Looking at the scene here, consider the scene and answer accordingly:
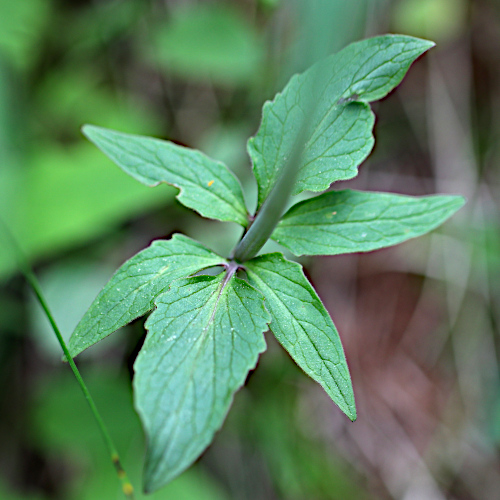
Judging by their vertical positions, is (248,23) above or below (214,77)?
above

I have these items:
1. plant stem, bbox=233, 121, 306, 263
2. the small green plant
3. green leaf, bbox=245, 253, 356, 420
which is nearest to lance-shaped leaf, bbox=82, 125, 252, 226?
the small green plant

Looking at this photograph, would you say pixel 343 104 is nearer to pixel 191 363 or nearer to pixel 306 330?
pixel 306 330

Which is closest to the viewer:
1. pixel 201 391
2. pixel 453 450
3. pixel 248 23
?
pixel 201 391

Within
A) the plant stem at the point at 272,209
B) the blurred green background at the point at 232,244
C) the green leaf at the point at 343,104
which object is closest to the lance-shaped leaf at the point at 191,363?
the plant stem at the point at 272,209

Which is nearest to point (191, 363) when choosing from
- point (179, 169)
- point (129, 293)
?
point (129, 293)

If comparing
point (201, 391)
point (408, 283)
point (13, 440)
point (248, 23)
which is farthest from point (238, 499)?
point (248, 23)

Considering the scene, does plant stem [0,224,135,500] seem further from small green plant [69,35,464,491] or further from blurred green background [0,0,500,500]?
blurred green background [0,0,500,500]

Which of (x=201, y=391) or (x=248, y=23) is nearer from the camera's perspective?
(x=201, y=391)

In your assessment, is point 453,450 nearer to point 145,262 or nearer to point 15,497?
point 15,497
